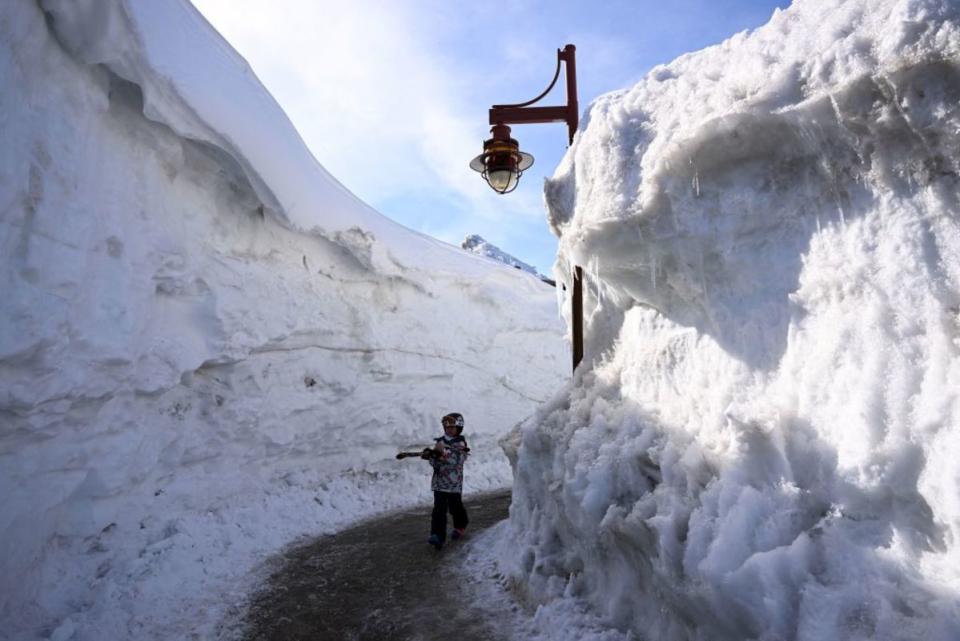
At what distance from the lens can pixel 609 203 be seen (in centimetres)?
405

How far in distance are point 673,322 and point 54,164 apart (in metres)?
5.21

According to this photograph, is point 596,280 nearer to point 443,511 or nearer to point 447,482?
point 447,482

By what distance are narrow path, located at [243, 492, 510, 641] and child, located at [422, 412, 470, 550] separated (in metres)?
0.20

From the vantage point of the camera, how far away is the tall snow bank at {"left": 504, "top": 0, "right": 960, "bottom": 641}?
2299mm

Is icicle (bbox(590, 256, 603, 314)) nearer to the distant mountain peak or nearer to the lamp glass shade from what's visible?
the lamp glass shade

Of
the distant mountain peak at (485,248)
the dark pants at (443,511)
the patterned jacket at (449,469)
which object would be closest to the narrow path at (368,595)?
the dark pants at (443,511)

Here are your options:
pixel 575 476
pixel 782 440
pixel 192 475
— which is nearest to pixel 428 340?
pixel 192 475

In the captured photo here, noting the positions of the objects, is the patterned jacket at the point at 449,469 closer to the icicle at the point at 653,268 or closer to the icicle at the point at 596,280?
the icicle at the point at 596,280

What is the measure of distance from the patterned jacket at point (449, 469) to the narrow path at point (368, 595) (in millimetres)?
633

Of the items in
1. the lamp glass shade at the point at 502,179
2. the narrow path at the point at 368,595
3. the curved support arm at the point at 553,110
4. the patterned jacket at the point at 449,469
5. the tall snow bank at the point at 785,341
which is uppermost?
the curved support arm at the point at 553,110

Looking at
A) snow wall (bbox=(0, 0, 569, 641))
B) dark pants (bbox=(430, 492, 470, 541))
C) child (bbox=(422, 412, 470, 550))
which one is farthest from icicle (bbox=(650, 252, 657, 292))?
snow wall (bbox=(0, 0, 569, 641))

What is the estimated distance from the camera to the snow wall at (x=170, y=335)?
4.72m

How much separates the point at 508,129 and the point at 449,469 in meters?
3.82

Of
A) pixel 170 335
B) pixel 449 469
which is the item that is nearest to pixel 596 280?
pixel 449 469
